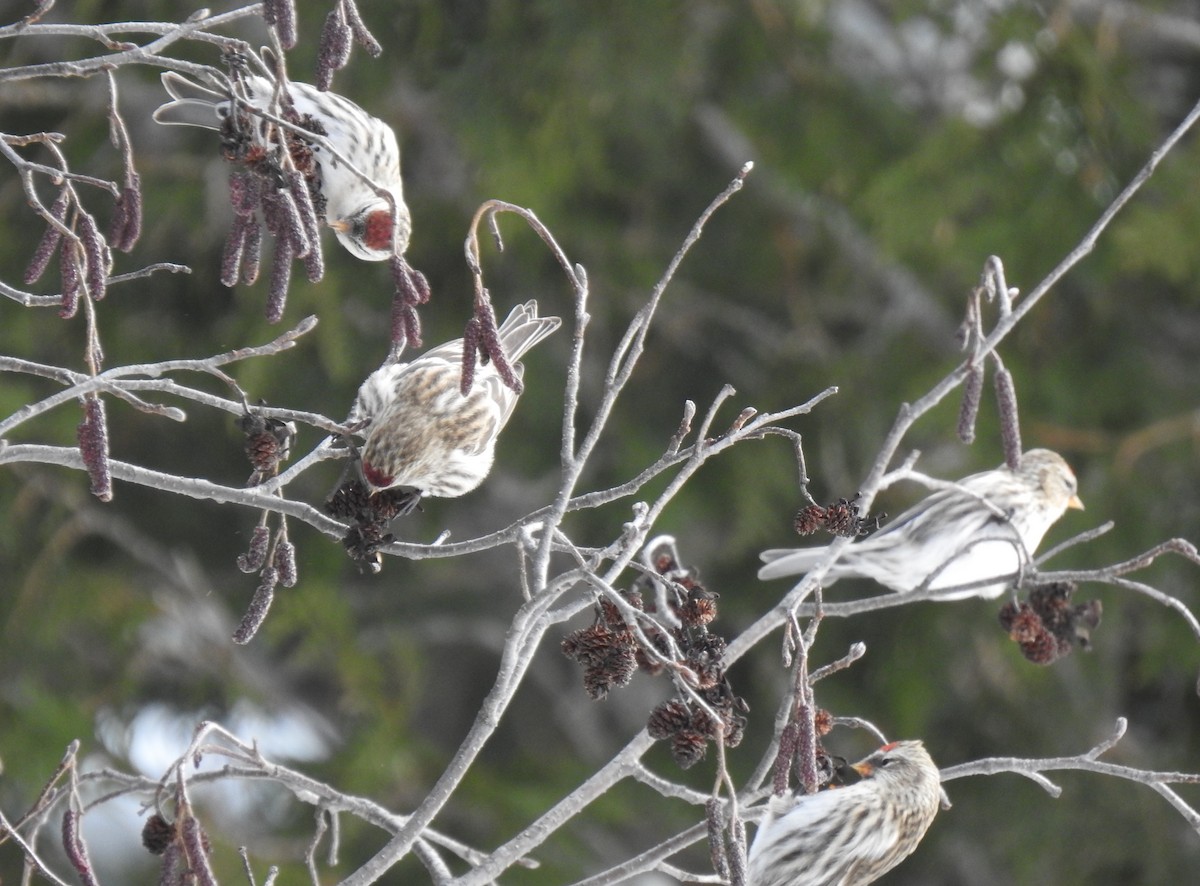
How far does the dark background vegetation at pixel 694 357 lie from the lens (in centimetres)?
A: 524

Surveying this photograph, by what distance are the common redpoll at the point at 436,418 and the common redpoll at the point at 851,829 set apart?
83 cm

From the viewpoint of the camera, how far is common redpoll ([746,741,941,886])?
2820 millimetres

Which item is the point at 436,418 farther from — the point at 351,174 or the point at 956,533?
the point at 956,533

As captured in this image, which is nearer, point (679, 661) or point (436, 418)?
point (679, 661)

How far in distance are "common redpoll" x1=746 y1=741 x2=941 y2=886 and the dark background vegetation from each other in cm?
252

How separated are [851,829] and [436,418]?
3.27 ft

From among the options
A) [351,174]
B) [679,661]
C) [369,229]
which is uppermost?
[679,661]

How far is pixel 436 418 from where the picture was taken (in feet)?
9.51

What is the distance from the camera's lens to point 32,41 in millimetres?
5156

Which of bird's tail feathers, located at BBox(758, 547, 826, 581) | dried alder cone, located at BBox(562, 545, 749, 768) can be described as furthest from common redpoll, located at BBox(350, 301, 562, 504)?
dried alder cone, located at BBox(562, 545, 749, 768)

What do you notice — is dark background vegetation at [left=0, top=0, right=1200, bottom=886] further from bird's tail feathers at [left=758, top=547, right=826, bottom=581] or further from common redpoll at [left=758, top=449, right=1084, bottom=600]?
bird's tail feathers at [left=758, top=547, right=826, bottom=581]

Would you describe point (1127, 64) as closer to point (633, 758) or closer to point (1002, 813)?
point (1002, 813)

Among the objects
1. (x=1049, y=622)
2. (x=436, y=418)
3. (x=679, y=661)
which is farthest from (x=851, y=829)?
(x=679, y=661)

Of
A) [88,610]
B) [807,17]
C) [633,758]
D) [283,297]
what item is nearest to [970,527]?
[633,758]
